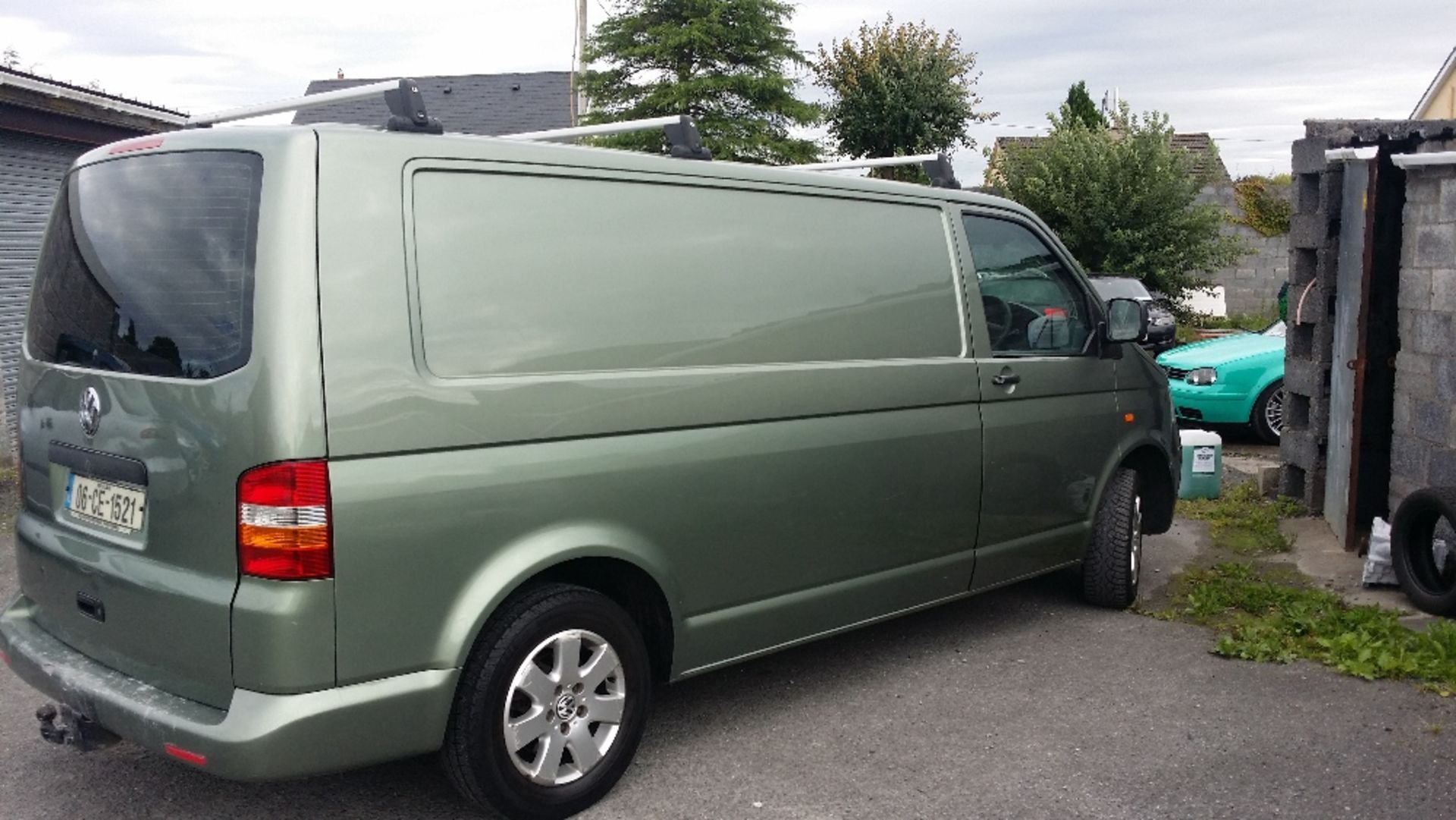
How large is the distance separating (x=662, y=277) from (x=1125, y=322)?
265cm

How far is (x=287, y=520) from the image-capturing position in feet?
9.98

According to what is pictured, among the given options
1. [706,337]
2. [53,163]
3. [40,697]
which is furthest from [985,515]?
[53,163]

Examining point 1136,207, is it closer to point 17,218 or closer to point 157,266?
point 17,218

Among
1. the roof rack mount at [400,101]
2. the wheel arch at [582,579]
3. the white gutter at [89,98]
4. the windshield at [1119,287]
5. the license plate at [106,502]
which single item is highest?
the white gutter at [89,98]

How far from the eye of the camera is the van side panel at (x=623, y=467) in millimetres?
3162

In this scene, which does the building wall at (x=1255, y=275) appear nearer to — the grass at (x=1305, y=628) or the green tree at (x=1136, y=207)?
the green tree at (x=1136, y=207)

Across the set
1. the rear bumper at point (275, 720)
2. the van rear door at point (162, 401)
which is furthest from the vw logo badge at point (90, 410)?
the rear bumper at point (275, 720)

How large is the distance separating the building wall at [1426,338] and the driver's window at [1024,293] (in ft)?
6.33

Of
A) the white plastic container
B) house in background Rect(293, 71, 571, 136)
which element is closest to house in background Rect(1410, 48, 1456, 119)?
house in background Rect(293, 71, 571, 136)

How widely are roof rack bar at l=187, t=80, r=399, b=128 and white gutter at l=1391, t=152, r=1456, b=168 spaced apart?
4952 mm

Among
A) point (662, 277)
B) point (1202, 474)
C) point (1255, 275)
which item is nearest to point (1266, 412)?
point (1202, 474)

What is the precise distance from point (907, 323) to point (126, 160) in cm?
263

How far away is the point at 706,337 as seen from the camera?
395 centimetres

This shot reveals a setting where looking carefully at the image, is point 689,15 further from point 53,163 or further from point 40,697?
point 40,697
